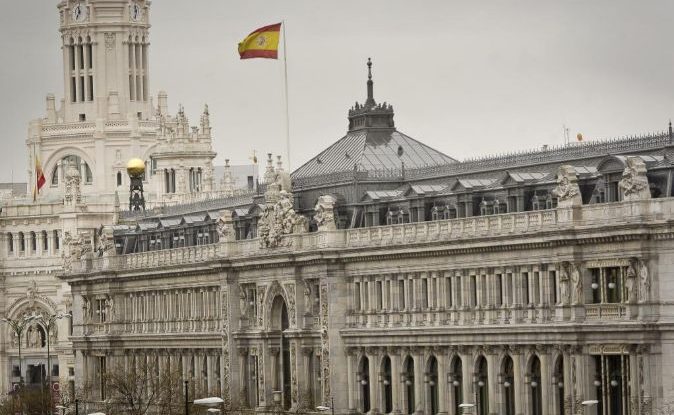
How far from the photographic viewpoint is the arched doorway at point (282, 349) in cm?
17825

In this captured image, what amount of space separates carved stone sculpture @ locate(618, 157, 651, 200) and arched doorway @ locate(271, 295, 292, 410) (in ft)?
140

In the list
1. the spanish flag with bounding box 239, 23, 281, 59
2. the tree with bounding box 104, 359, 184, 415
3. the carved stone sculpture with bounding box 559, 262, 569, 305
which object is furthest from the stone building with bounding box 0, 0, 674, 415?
the spanish flag with bounding box 239, 23, 281, 59

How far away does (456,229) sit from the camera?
15775 centimetres

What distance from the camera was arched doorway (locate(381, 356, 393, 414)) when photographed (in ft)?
550

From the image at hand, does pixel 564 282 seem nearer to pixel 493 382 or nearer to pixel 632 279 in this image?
pixel 632 279

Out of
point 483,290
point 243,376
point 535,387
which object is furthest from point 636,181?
point 243,376

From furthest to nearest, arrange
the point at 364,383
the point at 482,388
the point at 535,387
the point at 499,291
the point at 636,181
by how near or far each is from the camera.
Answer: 1. the point at 364,383
2. the point at 482,388
3. the point at 499,291
4. the point at 535,387
5. the point at 636,181

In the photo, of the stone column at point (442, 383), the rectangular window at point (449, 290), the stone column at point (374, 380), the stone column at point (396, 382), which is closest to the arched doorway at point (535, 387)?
the stone column at point (442, 383)

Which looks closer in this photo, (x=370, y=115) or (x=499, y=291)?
(x=499, y=291)

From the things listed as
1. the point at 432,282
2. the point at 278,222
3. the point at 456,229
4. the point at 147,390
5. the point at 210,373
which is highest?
the point at 278,222

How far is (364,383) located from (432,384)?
8455 mm

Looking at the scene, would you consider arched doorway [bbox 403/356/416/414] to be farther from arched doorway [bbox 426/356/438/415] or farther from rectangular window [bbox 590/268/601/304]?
rectangular window [bbox 590/268/601/304]

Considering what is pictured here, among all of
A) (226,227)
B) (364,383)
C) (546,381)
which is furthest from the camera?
(226,227)

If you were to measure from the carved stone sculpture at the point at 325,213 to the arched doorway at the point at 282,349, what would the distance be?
921 cm
